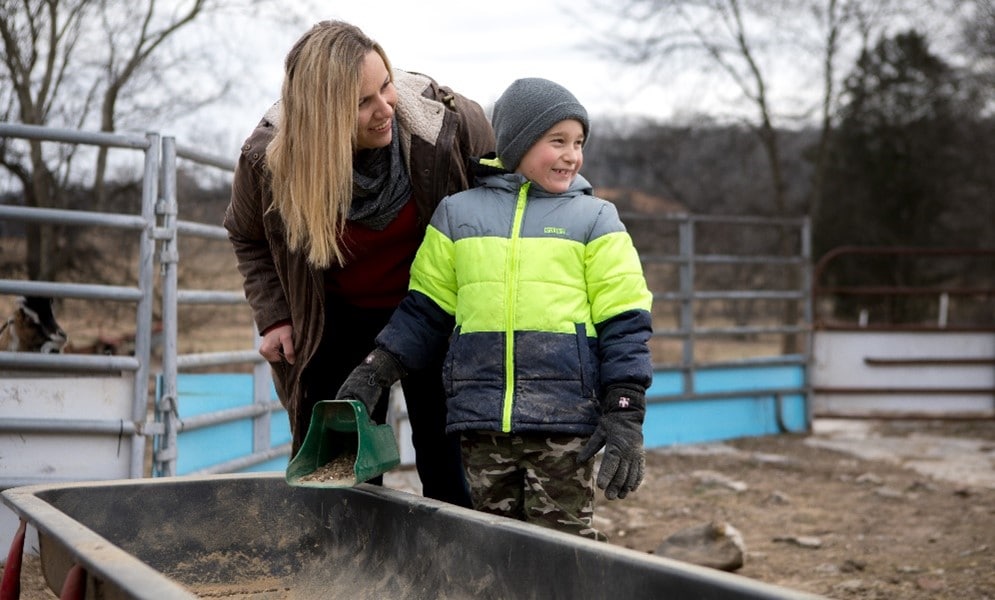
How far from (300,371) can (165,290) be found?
1661 millimetres

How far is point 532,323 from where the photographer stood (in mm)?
2631

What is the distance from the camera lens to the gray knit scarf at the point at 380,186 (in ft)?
9.30

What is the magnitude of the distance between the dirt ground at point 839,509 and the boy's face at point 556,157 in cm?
213

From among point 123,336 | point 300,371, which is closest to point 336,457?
point 300,371

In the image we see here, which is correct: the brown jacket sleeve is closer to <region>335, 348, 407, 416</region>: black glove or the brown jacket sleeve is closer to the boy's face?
<region>335, 348, 407, 416</region>: black glove

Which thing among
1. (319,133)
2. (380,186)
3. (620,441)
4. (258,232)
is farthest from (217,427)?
(620,441)

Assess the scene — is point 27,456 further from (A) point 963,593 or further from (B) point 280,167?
(A) point 963,593

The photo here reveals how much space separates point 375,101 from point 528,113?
0.36 meters

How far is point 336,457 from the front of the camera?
279cm

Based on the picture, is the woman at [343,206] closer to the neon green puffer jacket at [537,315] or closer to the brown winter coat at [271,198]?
the brown winter coat at [271,198]

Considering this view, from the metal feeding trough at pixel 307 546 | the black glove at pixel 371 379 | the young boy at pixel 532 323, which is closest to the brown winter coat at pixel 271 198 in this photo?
the young boy at pixel 532 323

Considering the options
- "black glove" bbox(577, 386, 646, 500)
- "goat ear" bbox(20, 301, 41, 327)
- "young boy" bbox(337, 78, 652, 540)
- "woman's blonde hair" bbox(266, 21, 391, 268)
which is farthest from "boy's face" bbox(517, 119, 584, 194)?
"goat ear" bbox(20, 301, 41, 327)

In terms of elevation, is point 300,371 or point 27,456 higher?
point 300,371

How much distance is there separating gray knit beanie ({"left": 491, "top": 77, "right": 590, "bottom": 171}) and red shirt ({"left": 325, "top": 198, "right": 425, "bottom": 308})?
0.31 metres
